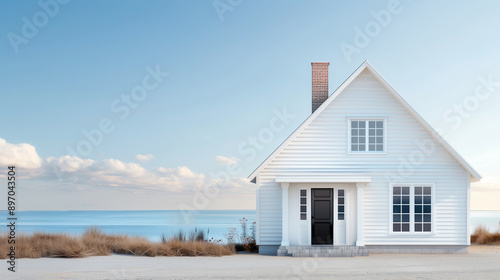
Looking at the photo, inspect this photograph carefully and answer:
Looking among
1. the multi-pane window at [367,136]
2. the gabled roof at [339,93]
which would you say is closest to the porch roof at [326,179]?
the gabled roof at [339,93]

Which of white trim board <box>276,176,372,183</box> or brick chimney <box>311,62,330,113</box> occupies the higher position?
brick chimney <box>311,62,330,113</box>

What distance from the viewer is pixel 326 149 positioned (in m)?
19.0

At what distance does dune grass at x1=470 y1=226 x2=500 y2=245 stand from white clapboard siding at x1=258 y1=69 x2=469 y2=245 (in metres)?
5.19

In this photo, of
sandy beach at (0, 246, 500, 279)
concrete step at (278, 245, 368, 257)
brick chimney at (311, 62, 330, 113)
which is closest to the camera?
sandy beach at (0, 246, 500, 279)

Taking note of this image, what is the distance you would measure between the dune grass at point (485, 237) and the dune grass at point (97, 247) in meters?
11.7

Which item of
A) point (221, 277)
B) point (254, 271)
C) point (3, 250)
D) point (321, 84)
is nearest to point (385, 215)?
point (321, 84)

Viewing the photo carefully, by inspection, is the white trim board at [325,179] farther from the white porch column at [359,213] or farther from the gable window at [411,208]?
the gable window at [411,208]

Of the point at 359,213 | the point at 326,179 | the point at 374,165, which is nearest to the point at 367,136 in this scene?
the point at 374,165

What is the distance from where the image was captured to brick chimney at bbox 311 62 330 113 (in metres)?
20.4

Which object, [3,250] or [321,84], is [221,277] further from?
[321,84]

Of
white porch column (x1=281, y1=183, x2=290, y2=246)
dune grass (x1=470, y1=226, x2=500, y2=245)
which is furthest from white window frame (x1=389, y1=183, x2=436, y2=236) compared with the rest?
dune grass (x1=470, y1=226, x2=500, y2=245)

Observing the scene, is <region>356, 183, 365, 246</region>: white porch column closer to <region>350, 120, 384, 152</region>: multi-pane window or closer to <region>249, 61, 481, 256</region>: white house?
<region>249, 61, 481, 256</region>: white house

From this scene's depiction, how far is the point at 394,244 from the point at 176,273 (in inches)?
350

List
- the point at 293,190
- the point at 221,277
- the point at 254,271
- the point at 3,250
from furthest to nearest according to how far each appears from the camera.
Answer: the point at 293,190 < the point at 3,250 < the point at 254,271 < the point at 221,277
